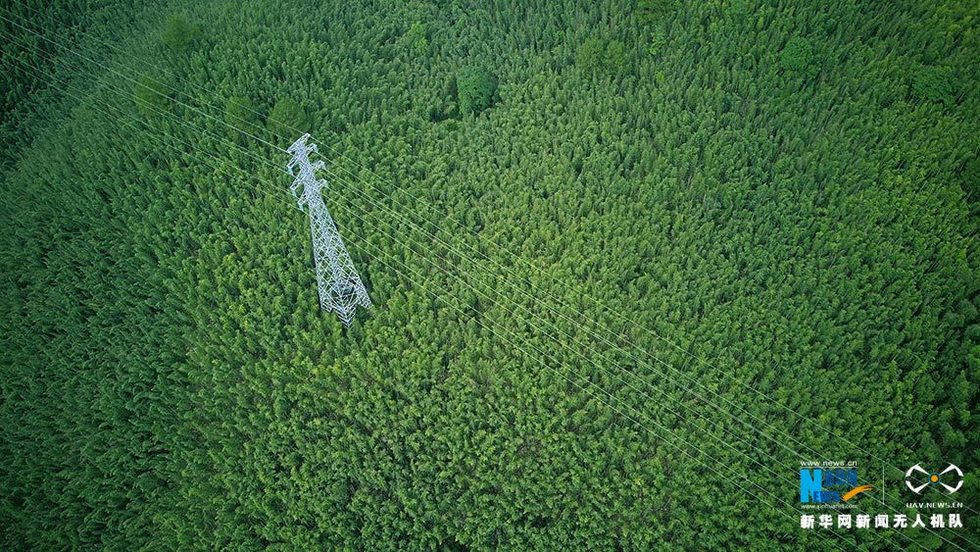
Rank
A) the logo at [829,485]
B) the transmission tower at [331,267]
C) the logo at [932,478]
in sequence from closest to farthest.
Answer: the logo at [932,478], the logo at [829,485], the transmission tower at [331,267]

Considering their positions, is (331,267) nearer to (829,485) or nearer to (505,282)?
(505,282)

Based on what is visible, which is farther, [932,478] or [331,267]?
[331,267]

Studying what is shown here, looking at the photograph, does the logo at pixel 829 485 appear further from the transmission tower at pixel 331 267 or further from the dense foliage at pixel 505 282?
the transmission tower at pixel 331 267

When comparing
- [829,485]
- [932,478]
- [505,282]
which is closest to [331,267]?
[505,282]

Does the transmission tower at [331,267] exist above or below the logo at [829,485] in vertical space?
above

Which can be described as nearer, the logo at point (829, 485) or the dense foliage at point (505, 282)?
the logo at point (829, 485)

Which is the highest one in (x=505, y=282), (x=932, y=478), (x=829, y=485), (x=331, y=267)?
(x=331, y=267)

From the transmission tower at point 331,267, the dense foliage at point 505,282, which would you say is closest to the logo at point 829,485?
the dense foliage at point 505,282
